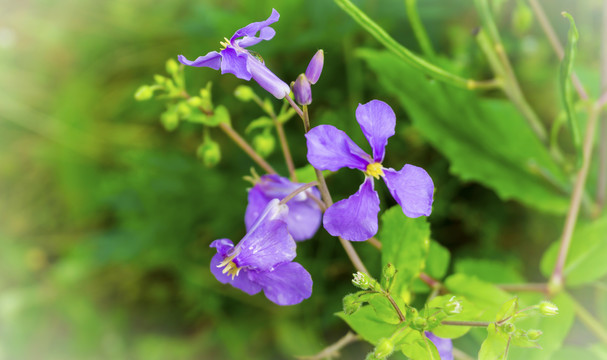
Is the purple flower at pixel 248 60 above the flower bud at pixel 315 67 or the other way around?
above

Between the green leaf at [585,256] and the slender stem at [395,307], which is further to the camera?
the green leaf at [585,256]

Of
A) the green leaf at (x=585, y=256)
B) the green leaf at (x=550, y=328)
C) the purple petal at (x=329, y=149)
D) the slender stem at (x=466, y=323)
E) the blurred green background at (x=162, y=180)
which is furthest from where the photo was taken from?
the blurred green background at (x=162, y=180)

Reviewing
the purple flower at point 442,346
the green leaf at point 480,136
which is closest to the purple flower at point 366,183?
the purple flower at point 442,346

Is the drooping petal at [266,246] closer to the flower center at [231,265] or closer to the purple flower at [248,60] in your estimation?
the flower center at [231,265]

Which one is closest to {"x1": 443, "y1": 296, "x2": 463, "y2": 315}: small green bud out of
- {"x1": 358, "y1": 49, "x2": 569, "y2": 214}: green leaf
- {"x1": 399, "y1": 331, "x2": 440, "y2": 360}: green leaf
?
{"x1": 399, "y1": 331, "x2": 440, "y2": 360}: green leaf

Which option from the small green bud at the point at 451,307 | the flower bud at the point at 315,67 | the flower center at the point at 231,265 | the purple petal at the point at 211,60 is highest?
the purple petal at the point at 211,60

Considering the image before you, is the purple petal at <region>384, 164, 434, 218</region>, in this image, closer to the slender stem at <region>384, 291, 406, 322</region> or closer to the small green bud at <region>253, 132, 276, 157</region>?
the slender stem at <region>384, 291, 406, 322</region>
